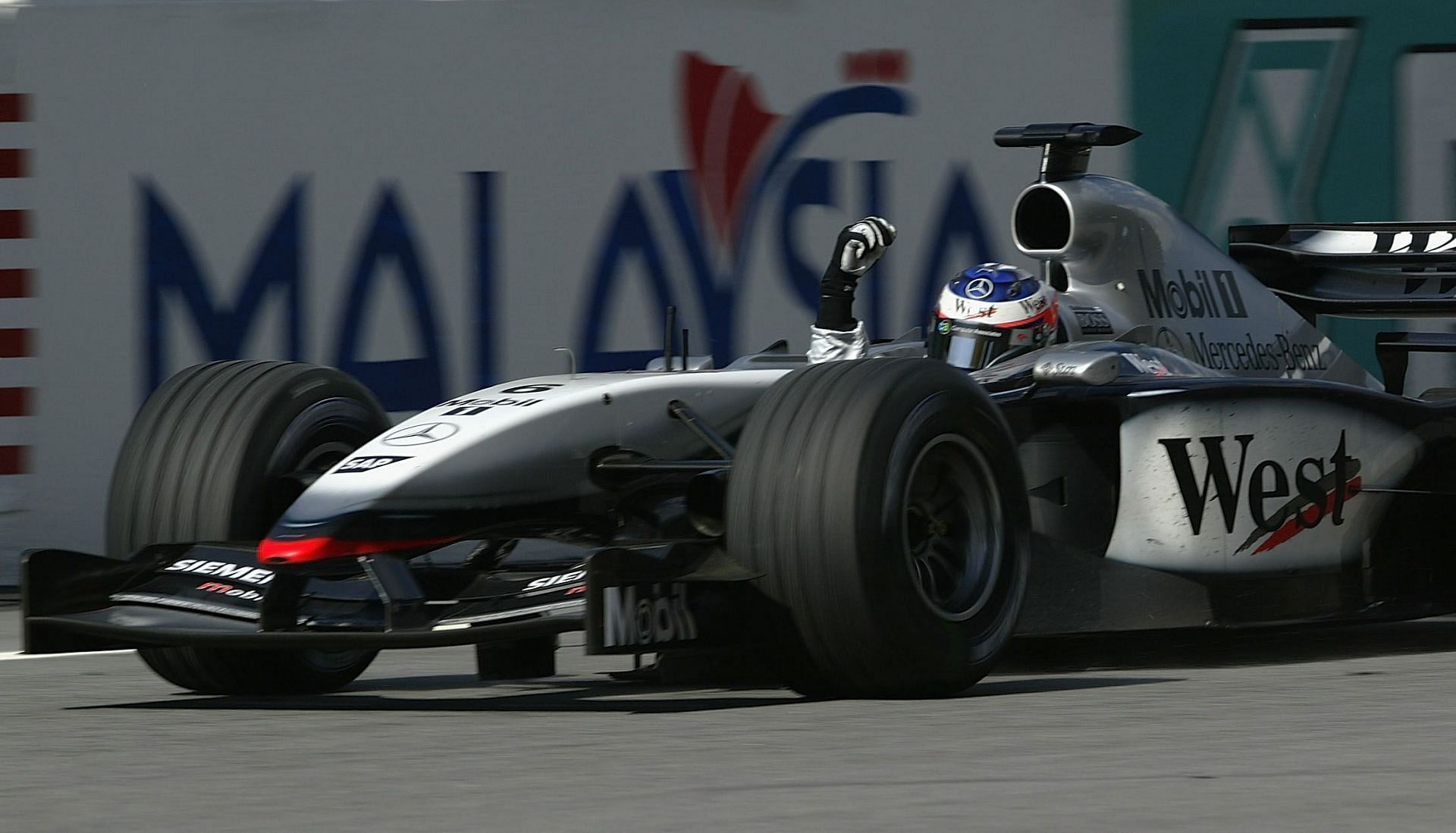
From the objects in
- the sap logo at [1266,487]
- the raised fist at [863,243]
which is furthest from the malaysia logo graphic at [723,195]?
the sap logo at [1266,487]

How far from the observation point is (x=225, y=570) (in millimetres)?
5371

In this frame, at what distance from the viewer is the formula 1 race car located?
5012mm

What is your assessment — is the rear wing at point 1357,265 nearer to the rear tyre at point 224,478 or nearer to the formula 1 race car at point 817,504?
the formula 1 race car at point 817,504

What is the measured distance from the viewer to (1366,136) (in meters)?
9.96

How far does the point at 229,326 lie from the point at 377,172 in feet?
3.03

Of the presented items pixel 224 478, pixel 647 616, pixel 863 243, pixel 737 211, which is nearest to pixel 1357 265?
pixel 863 243

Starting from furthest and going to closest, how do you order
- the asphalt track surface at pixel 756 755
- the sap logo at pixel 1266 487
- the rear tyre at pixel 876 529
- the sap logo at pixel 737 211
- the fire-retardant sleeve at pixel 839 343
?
the sap logo at pixel 737 211
the fire-retardant sleeve at pixel 839 343
the sap logo at pixel 1266 487
the rear tyre at pixel 876 529
the asphalt track surface at pixel 756 755

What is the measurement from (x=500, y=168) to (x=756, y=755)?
5899 millimetres

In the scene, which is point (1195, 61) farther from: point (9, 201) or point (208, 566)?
point (208, 566)

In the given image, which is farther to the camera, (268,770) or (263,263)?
(263,263)

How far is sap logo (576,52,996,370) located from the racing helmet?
2.94 metres

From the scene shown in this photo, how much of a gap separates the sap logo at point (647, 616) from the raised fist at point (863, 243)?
2.11m

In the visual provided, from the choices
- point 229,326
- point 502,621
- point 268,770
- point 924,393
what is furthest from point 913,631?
point 229,326

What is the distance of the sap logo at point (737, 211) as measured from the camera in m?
9.75
